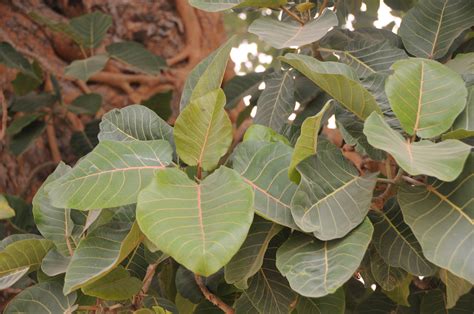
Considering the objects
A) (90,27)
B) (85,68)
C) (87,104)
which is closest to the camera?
(85,68)

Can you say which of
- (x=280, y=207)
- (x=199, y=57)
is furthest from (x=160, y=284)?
(x=199, y=57)

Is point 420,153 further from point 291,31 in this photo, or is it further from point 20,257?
point 20,257

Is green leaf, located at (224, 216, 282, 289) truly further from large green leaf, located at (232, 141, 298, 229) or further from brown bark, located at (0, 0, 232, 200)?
brown bark, located at (0, 0, 232, 200)

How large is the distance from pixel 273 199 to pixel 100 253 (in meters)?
0.22

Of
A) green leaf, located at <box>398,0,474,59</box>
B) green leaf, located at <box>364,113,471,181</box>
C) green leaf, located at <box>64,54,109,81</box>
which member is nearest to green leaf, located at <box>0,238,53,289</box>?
green leaf, located at <box>364,113,471,181</box>

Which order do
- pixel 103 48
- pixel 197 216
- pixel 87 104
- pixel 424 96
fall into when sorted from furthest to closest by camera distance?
1. pixel 103 48
2. pixel 87 104
3. pixel 424 96
4. pixel 197 216

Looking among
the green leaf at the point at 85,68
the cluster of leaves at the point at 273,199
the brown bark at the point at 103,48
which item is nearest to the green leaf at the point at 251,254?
the cluster of leaves at the point at 273,199

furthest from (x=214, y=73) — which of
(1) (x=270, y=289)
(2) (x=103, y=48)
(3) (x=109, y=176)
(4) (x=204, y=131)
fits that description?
(2) (x=103, y=48)

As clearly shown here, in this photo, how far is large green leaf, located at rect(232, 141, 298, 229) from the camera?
29.6 inches

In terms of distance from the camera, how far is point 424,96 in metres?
0.79

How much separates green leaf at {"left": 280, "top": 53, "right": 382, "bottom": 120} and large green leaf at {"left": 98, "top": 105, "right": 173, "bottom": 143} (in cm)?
21

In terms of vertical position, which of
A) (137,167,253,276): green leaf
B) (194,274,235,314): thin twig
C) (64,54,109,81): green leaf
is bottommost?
(64,54,109,81): green leaf

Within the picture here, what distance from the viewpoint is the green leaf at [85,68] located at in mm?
1691

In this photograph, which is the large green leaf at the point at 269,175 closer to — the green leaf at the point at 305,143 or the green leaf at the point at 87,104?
the green leaf at the point at 305,143
